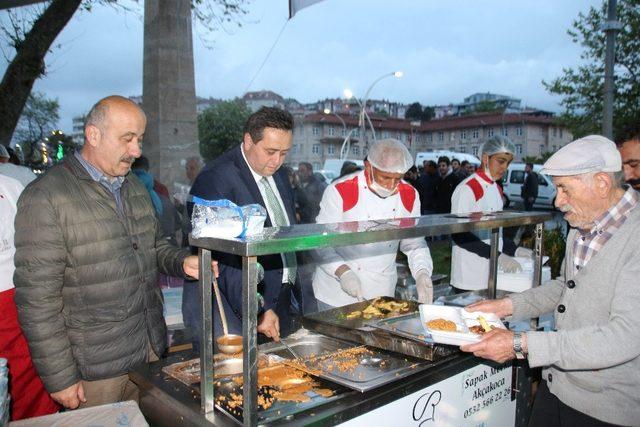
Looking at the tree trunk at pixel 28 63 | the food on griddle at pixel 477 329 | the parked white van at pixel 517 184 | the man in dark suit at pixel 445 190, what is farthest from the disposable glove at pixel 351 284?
the parked white van at pixel 517 184

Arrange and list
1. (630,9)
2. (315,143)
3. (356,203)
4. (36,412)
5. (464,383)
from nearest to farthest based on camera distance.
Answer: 1. (464,383)
2. (36,412)
3. (356,203)
4. (630,9)
5. (315,143)

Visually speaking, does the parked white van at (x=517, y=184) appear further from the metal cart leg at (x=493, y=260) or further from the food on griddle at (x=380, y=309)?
the food on griddle at (x=380, y=309)

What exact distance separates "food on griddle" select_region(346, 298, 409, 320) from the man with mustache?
176 cm

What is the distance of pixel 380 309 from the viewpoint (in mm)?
2664

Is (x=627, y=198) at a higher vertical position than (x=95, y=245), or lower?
higher

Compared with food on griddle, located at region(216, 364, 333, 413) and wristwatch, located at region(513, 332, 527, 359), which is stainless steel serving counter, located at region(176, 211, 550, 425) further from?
wristwatch, located at region(513, 332, 527, 359)

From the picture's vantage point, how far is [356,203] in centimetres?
331

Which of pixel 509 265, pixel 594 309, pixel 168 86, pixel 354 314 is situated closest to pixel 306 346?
pixel 354 314

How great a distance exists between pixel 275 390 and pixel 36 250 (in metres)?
1.07

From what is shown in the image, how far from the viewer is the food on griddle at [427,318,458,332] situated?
2.03 metres

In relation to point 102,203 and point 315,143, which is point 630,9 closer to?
point 102,203

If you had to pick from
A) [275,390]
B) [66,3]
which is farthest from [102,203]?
[66,3]

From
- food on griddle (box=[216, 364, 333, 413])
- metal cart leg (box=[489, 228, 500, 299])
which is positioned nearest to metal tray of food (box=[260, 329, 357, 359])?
food on griddle (box=[216, 364, 333, 413])

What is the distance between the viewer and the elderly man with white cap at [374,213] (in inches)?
125
